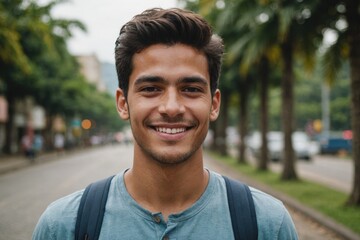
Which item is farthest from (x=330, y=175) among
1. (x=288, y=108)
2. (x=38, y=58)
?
(x=38, y=58)

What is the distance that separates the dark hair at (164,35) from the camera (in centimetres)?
210

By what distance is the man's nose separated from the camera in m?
2.05

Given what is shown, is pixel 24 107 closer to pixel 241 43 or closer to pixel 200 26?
pixel 241 43

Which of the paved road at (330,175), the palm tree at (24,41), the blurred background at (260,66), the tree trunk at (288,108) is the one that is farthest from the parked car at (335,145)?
the tree trunk at (288,108)

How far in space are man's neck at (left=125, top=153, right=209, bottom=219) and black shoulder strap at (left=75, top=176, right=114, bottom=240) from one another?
170 millimetres

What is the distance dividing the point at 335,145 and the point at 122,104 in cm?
4355

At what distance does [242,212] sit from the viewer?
2004 millimetres

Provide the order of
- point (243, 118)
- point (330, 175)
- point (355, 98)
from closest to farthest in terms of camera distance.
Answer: point (355, 98), point (330, 175), point (243, 118)

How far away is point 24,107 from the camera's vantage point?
169ft

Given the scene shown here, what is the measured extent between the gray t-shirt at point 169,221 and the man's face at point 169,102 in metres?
0.23

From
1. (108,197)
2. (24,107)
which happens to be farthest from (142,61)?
(24,107)

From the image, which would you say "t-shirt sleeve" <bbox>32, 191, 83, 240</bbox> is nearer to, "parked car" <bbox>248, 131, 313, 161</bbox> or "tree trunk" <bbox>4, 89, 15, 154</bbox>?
"parked car" <bbox>248, 131, 313, 161</bbox>

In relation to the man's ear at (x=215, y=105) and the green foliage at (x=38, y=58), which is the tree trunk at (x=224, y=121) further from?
the man's ear at (x=215, y=105)

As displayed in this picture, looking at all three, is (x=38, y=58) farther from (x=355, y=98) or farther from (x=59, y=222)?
(x=59, y=222)
